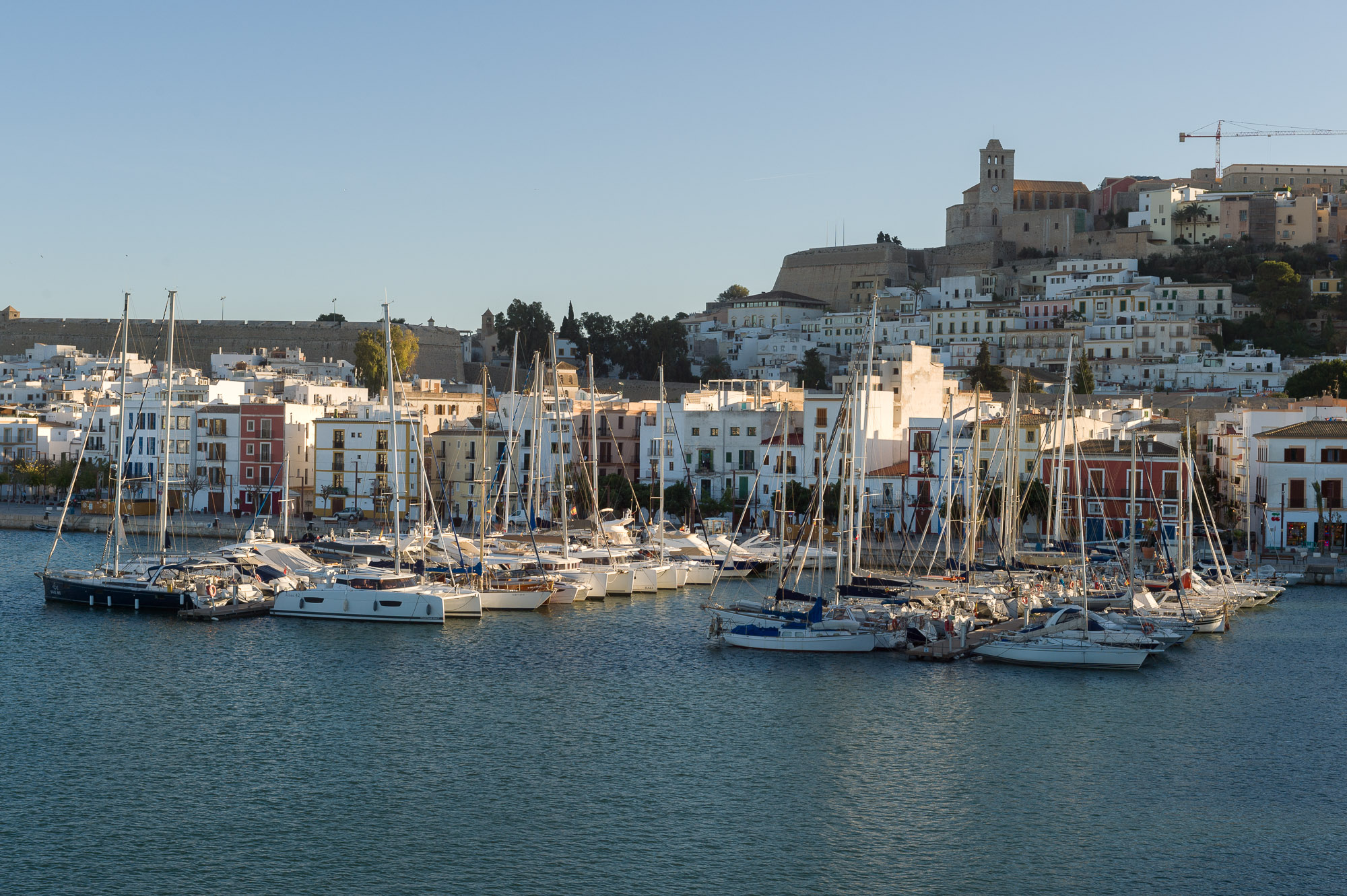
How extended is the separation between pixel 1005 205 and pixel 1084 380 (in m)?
41.2

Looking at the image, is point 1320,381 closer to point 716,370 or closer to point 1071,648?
point 716,370

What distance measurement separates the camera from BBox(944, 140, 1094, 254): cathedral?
112 m

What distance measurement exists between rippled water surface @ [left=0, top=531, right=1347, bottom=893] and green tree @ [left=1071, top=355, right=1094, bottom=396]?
143ft

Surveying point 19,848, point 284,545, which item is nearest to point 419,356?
point 284,545

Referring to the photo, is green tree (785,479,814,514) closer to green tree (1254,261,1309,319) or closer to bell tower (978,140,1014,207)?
green tree (1254,261,1309,319)

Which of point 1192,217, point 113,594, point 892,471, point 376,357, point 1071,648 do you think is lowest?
point 113,594

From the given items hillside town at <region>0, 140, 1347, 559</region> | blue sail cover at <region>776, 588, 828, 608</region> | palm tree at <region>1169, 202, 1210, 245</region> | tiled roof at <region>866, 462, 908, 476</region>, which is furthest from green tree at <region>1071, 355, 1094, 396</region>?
blue sail cover at <region>776, 588, 828, 608</region>

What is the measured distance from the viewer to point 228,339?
103 m

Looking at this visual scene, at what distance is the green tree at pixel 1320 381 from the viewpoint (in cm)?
6650

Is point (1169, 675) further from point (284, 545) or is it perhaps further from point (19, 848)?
point (284, 545)

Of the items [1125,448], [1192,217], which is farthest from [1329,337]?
[1125,448]

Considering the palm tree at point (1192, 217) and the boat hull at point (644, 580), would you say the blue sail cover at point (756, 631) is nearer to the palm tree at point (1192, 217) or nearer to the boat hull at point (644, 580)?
the boat hull at point (644, 580)

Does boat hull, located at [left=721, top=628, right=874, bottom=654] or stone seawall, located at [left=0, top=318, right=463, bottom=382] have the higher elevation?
stone seawall, located at [left=0, top=318, right=463, bottom=382]

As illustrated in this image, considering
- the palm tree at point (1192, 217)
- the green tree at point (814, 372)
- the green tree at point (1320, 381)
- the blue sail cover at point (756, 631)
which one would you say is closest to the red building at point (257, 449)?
the blue sail cover at point (756, 631)
